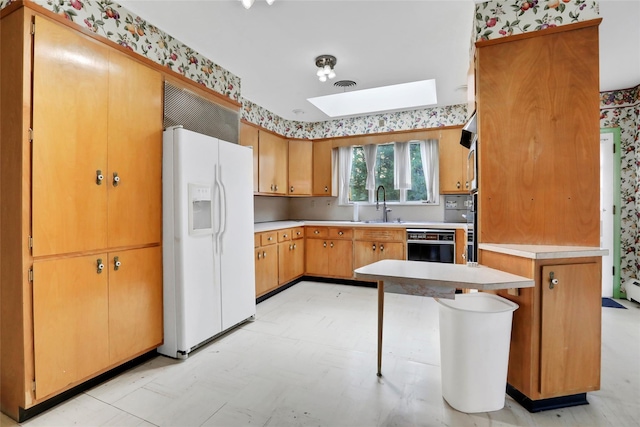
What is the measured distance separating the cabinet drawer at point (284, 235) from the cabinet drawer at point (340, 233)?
66 cm

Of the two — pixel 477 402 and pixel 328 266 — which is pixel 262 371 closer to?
pixel 477 402

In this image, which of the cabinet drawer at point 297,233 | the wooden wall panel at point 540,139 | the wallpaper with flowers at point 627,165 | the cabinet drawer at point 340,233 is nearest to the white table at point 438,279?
the wooden wall panel at point 540,139

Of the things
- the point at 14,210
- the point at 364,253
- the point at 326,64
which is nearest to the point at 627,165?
the point at 364,253

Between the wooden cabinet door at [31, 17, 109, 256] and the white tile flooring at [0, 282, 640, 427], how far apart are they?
3.34ft

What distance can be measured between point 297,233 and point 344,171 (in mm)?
1351

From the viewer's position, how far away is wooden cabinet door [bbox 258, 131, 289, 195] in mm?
4376

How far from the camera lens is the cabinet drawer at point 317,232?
15.2 ft

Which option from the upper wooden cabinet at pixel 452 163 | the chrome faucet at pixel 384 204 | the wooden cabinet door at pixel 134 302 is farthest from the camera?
the chrome faucet at pixel 384 204

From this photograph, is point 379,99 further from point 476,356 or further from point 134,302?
point 134,302

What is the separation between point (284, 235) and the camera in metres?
4.23

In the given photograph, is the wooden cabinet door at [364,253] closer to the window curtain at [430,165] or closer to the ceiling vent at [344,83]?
the window curtain at [430,165]

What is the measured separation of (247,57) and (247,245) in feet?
5.99

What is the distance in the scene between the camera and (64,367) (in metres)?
1.81

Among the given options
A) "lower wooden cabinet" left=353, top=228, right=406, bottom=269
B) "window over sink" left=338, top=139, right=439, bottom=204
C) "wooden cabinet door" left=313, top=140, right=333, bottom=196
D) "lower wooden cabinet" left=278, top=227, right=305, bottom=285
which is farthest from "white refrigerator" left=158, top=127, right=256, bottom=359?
"window over sink" left=338, top=139, right=439, bottom=204
